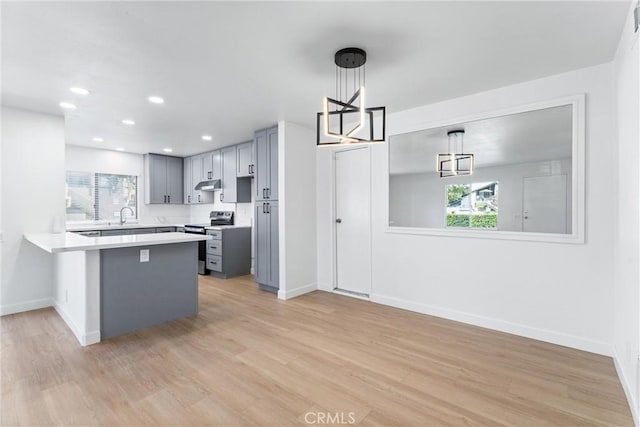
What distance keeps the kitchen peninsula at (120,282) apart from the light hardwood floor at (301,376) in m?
0.14

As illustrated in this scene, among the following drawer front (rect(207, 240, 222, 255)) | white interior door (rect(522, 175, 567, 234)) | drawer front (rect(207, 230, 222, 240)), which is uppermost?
white interior door (rect(522, 175, 567, 234))

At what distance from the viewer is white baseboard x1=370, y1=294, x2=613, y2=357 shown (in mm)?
2633

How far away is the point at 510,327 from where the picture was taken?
303 cm

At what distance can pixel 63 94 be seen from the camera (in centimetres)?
323

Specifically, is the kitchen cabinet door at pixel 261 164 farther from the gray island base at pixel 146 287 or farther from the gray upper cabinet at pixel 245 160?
the gray island base at pixel 146 287

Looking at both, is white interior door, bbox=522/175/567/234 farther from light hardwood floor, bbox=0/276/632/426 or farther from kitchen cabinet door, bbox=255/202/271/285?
kitchen cabinet door, bbox=255/202/271/285

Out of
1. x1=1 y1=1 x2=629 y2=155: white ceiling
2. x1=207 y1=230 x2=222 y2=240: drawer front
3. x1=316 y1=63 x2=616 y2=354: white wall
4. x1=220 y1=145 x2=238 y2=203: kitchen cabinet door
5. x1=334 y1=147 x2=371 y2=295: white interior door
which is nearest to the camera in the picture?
x1=1 y1=1 x2=629 y2=155: white ceiling

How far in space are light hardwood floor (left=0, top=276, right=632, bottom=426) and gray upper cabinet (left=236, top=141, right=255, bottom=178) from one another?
2924mm

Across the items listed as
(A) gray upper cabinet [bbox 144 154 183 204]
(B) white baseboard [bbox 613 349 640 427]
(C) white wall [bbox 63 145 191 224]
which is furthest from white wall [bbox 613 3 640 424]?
(C) white wall [bbox 63 145 191 224]

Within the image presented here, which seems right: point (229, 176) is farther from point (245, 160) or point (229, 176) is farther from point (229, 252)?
point (229, 252)

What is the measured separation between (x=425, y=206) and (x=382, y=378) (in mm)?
2068

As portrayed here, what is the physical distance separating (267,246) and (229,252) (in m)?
1.30

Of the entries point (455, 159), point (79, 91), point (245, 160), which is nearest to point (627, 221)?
point (455, 159)

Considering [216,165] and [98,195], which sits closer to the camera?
[98,195]
